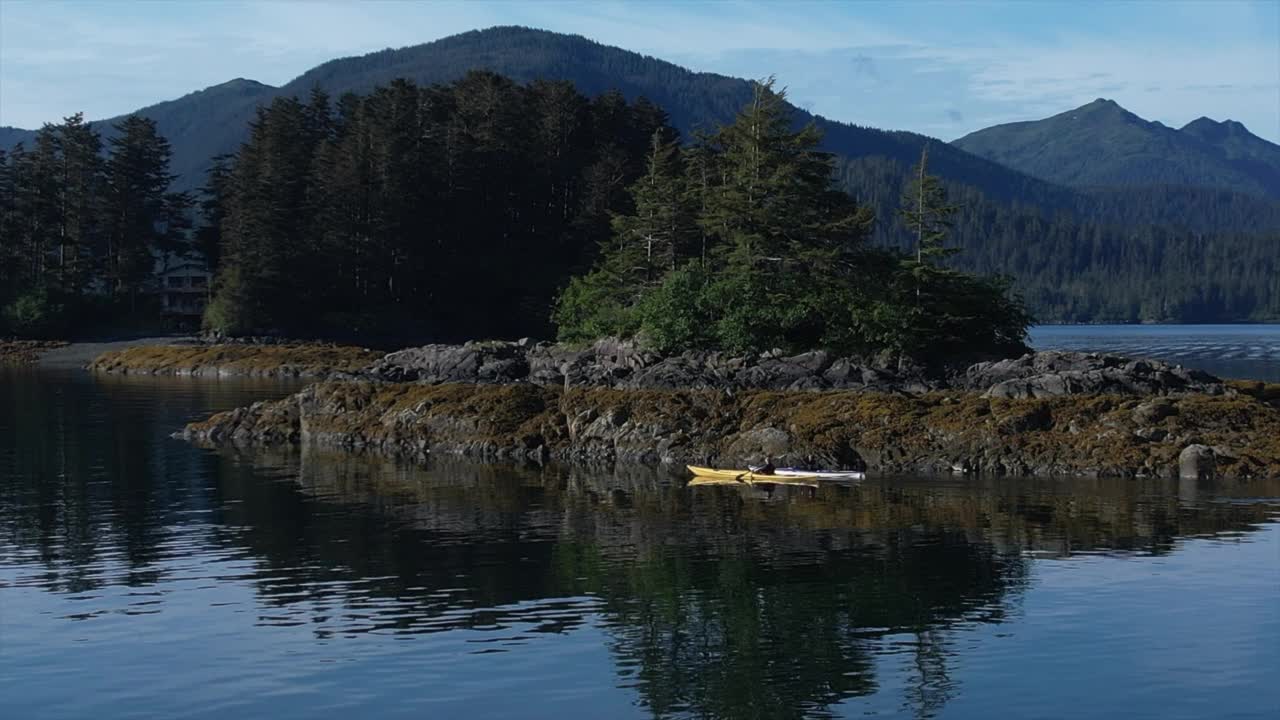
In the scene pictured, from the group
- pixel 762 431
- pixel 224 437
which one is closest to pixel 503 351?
pixel 224 437

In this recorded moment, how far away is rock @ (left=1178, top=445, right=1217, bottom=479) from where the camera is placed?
48562mm

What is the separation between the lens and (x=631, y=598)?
31844 millimetres

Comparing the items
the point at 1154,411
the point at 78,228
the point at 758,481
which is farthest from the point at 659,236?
the point at 78,228

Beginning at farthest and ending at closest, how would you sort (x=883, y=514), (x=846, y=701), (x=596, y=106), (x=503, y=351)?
1. (x=596, y=106)
2. (x=503, y=351)
3. (x=883, y=514)
4. (x=846, y=701)

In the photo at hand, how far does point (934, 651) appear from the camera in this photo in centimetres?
2705

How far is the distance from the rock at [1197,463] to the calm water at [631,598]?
201 cm

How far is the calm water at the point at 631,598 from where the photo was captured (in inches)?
959

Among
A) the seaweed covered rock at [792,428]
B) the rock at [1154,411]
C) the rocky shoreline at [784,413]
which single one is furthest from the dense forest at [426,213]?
the rock at [1154,411]

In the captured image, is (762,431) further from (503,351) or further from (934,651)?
(934,651)

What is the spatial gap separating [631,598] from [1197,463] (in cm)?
2565

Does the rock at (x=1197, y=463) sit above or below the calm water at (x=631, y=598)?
above

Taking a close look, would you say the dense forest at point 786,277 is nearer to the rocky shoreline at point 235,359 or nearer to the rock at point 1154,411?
the rock at point 1154,411

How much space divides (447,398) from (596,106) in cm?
9008

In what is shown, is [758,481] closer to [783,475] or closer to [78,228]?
[783,475]
